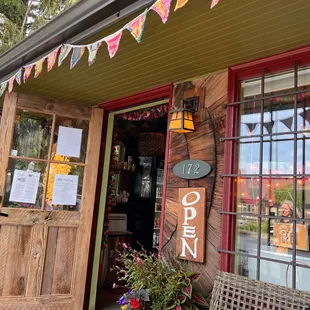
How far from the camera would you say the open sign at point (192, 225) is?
2.35 metres

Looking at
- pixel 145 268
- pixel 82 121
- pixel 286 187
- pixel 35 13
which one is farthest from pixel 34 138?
pixel 35 13

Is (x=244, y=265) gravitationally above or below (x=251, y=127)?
below

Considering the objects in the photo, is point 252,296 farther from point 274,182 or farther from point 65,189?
point 65,189

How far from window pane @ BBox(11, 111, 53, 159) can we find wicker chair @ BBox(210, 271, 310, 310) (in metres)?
2.11

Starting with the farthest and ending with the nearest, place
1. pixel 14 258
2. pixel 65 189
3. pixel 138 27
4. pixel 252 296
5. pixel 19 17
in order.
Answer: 1. pixel 19 17
2. pixel 65 189
3. pixel 14 258
4. pixel 252 296
5. pixel 138 27

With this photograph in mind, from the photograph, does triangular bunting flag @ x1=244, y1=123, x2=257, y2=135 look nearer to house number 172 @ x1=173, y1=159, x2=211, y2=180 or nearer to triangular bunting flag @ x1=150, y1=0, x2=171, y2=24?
house number 172 @ x1=173, y1=159, x2=211, y2=180

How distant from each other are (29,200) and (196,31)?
7.19 feet

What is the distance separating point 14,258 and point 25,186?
0.65m

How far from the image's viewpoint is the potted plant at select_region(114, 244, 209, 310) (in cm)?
207

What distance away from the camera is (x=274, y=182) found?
7.32 ft

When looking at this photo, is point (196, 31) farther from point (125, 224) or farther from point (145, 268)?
point (125, 224)

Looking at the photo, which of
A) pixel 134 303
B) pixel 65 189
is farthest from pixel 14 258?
pixel 134 303

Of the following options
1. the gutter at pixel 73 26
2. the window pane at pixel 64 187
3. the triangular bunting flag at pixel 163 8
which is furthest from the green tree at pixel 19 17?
the triangular bunting flag at pixel 163 8

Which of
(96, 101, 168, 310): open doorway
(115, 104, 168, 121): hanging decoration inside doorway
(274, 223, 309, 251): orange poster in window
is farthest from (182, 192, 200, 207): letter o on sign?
(96, 101, 168, 310): open doorway
